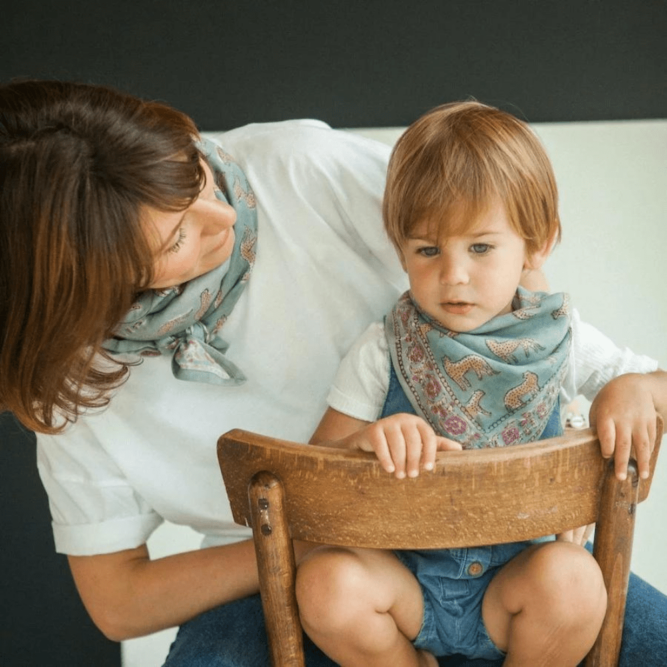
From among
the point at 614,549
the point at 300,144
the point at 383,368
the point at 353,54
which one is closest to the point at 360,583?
the point at 614,549

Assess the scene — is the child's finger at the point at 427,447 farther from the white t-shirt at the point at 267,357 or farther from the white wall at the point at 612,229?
the white wall at the point at 612,229

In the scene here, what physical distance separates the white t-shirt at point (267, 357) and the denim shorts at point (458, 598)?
0.36 metres

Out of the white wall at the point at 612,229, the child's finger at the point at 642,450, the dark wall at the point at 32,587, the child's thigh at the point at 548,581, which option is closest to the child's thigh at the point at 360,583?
the child's thigh at the point at 548,581

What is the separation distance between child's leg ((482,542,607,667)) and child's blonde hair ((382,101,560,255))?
0.47m

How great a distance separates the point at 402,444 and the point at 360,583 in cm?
21

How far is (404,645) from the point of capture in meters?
1.30

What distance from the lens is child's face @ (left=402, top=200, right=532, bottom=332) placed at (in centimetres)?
141

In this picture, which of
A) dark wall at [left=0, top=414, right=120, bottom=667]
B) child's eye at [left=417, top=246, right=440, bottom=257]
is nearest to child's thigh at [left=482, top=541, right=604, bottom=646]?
child's eye at [left=417, top=246, right=440, bottom=257]

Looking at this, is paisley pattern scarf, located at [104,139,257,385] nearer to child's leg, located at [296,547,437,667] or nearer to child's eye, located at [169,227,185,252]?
child's eye, located at [169,227,185,252]

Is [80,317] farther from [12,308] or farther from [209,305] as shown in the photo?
[209,305]

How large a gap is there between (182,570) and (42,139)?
696 millimetres

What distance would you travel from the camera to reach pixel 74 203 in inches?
45.8

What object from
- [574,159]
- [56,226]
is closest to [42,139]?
[56,226]

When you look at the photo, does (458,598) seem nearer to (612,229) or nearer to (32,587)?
(612,229)
